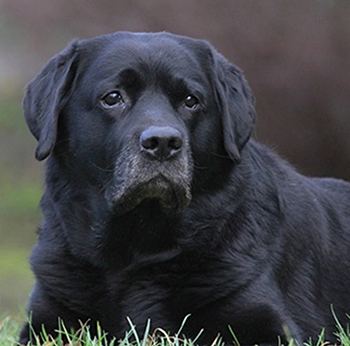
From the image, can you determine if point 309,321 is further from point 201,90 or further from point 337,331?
point 201,90

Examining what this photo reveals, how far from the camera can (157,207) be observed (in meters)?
5.21

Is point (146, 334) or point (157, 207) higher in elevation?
point (157, 207)

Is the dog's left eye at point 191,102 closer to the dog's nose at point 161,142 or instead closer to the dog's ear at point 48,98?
the dog's nose at point 161,142

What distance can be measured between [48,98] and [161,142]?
2.33ft

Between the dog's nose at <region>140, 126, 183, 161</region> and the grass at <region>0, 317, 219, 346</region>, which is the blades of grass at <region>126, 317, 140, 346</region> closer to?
the grass at <region>0, 317, 219, 346</region>

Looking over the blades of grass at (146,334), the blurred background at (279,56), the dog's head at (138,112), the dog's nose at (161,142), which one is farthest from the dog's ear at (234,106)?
the blurred background at (279,56)

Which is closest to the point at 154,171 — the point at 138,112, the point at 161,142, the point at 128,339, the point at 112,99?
the point at 161,142

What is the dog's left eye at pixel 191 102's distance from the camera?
16.9 feet

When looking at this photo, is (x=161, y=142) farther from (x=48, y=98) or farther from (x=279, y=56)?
(x=279, y=56)

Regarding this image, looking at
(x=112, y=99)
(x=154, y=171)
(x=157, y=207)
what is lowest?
(x=157, y=207)

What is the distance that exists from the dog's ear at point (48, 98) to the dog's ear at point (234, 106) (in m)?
0.71

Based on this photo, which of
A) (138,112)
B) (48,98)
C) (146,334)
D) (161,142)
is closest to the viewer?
(146,334)

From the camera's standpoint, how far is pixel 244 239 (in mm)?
5305

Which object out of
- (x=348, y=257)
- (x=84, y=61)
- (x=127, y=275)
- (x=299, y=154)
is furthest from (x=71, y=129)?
(x=299, y=154)
